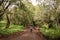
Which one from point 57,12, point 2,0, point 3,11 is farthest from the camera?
point 57,12

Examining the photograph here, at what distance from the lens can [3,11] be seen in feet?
69.6

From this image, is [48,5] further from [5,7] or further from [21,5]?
[5,7]

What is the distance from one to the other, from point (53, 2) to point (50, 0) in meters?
0.49

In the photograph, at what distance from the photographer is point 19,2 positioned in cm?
2083

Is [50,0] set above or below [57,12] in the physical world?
above

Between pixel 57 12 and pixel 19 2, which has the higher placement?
pixel 19 2

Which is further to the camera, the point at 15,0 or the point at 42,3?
the point at 42,3

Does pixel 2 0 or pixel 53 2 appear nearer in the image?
Result: pixel 2 0

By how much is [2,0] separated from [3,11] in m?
1.72

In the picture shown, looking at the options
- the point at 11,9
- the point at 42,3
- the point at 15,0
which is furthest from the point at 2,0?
the point at 42,3

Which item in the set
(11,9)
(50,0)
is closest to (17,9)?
(11,9)

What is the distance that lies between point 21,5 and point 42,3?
129 inches

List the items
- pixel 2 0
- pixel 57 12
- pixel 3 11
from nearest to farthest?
pixel 2 0 → pixel 3 11 → pixel 57 12

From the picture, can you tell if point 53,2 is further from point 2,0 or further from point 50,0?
point 2,0
